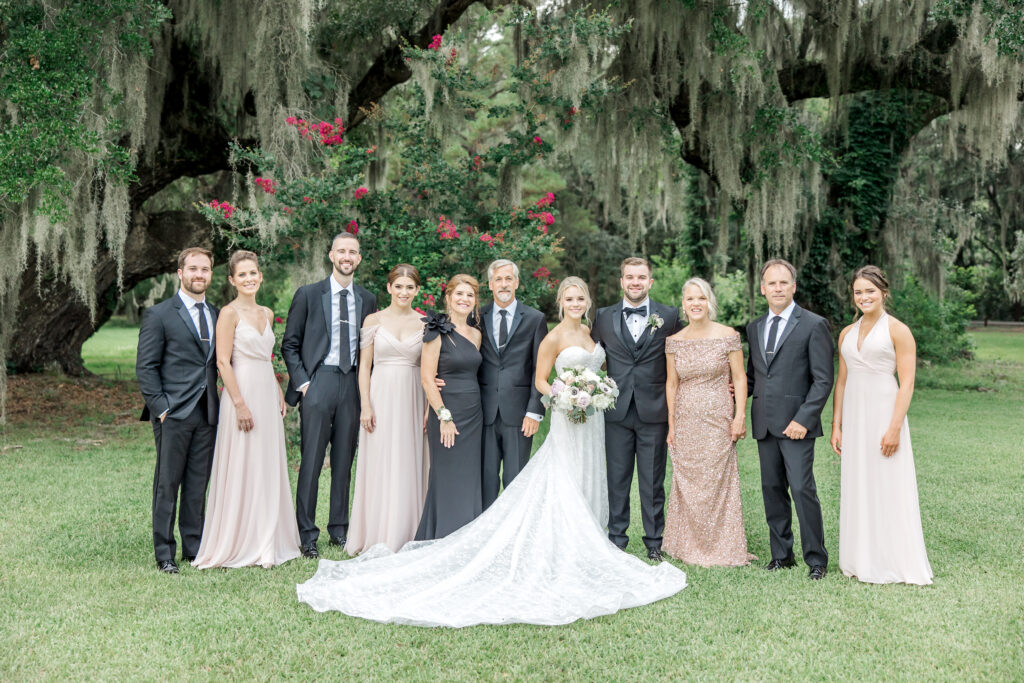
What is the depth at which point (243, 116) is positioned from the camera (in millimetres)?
10688

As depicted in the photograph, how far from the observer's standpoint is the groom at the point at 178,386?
4609 mm

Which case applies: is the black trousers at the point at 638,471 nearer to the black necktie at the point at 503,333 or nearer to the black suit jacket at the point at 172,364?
the black necktie at the point at 503,333

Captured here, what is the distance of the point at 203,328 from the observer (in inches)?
186

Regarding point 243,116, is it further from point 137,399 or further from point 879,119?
point 879,119

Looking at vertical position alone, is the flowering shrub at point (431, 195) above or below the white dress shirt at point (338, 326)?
above

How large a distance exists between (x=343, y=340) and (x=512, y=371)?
3.43ft

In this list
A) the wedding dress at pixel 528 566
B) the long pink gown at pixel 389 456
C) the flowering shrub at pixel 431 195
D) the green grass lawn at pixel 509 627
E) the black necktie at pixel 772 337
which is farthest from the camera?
the flowering shrub at pixel 431 195

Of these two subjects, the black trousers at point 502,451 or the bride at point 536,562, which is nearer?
the bride at point 536,562

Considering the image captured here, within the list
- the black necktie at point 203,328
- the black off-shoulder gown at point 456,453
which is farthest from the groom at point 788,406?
the black necktie at point 203,328

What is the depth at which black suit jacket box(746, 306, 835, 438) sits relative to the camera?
4500 mm

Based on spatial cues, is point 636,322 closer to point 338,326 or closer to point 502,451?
point 502,451

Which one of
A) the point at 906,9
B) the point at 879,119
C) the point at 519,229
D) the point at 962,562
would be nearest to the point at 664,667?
the point at 962,562

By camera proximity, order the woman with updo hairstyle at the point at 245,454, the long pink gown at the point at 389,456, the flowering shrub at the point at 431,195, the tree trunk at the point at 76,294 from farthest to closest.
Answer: the tree trunk at the point at 76,294 → the flowering shrub at the point at 431,195 → the long pink gown at the point at 389,456 → the woman with updo hairstyle at the point at 245,454

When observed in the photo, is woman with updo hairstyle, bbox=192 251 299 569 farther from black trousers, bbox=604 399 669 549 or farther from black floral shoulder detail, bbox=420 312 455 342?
black trousers, bbox=604 399 669 549
